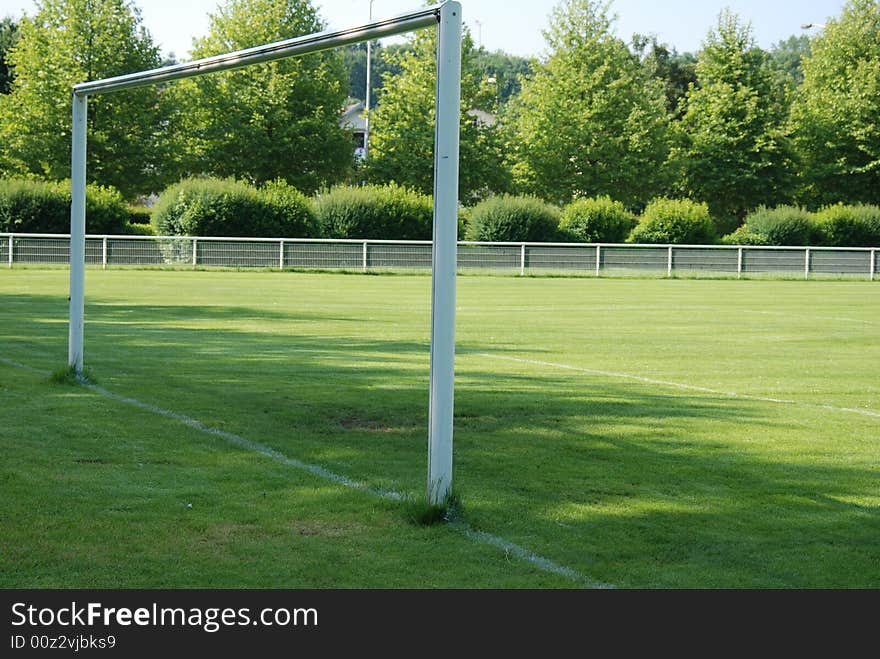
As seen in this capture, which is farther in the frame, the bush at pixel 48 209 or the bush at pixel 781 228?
the bush at pixel 781 228

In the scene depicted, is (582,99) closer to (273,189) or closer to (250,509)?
(273,189)

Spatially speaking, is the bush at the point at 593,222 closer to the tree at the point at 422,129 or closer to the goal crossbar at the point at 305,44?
the tree at the point at 422,129

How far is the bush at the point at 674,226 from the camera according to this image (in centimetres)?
4512

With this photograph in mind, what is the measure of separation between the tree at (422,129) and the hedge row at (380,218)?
22.0 feet

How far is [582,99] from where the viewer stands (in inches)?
2211

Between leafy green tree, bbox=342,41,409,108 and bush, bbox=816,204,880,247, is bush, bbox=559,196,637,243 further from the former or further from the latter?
leafy green tree, bbox=342,41,409,108

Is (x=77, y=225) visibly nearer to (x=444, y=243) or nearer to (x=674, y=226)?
(x=444, y=243)

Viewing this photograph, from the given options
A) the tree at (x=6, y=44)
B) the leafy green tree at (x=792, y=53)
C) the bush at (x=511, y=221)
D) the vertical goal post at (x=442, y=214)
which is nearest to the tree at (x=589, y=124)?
the bush at (x=511, y=221)

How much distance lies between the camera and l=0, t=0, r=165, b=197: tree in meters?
46.0

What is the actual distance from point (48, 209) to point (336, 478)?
115ft

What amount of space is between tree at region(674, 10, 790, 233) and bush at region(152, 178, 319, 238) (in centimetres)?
2300

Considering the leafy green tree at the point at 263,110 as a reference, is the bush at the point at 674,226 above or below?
below

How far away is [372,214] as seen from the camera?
139 feet
